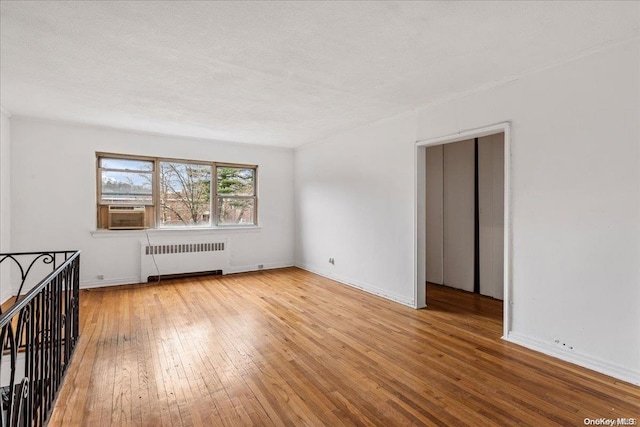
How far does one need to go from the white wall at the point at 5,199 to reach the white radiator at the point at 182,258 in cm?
166

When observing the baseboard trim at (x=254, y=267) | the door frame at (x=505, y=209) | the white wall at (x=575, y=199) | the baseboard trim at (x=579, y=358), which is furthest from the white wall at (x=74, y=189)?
the baseboard trim at (x=579, y=358)

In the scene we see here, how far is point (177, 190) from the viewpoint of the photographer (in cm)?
602

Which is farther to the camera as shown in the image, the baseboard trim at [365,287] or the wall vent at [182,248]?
the wall vent at [182,248]

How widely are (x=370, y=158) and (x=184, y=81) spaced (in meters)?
2.73

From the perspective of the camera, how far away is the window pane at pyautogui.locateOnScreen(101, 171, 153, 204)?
17.9 ft

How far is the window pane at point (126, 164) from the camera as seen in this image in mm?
5426

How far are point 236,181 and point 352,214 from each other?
2598 millimetres

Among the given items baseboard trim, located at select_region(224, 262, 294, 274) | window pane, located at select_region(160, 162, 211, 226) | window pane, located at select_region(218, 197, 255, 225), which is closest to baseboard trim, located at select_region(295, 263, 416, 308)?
baseboard trim, located at select_region(224, 262, 294, 274)

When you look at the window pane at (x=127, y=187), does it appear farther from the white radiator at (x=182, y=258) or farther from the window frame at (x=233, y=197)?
the window frame at (x=233, y=197)

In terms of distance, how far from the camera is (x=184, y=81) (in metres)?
3.29

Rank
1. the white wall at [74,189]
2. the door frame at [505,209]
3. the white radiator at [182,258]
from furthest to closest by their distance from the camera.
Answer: the white radiator at [182,258] → the white wall at [74,189] → the door frame at [505,209]

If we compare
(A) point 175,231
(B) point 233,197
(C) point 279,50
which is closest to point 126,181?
(A) point 175,231

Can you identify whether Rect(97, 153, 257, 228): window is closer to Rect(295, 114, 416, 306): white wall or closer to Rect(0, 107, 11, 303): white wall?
Rect(0, 107, 11, 303): white wall

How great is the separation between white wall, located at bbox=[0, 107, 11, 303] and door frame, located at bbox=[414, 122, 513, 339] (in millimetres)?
5424
